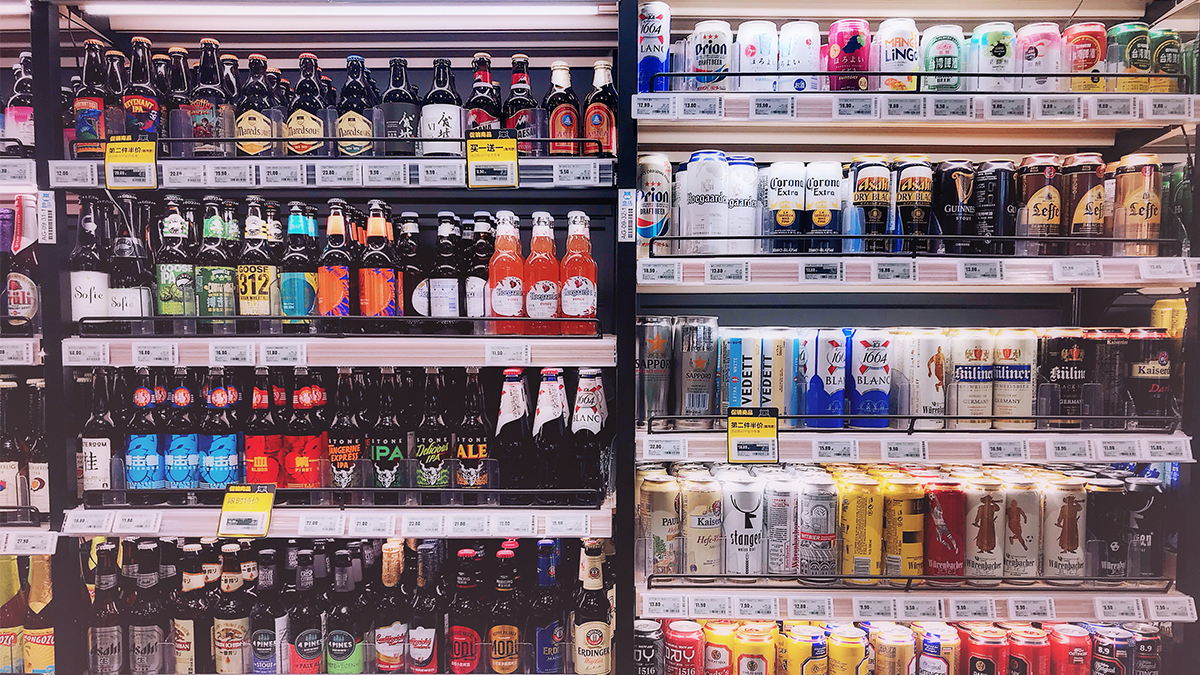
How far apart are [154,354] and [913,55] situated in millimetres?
2419

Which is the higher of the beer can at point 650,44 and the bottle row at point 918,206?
the beer can at point 650,44

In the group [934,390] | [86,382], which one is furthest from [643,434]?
[86,382]

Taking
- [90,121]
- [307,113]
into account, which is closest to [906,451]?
[307,113]

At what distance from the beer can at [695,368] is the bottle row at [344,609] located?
0.57 meters

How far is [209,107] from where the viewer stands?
1.94 metres

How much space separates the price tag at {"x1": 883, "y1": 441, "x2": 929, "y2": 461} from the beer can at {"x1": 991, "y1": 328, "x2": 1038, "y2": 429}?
0.87ft

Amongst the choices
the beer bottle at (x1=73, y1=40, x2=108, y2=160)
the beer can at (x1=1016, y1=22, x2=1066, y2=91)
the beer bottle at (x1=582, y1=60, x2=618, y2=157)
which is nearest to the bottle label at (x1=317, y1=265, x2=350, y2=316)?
the beer bottle at (x1=73, y1=40, x2=108, y2=160)

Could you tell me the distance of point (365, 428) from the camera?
6.72 ft

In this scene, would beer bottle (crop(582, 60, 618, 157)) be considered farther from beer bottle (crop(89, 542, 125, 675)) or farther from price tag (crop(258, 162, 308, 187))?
beer bottle (crop(89, 542, 125, 675))

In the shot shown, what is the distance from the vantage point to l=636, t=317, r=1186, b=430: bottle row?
1.79 meters

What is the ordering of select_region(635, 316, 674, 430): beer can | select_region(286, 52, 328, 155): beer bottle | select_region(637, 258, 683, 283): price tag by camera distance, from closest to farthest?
select_region(637, 258, 683, 283): price tag < select_region(635, 316, 674, 430): beer can < select_region(286, 52, 328, 155): beer bottle

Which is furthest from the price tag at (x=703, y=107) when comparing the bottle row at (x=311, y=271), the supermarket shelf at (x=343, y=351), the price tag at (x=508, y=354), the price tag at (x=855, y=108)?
the price tag at (x=508, y=354)

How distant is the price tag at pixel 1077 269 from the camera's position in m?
1.72

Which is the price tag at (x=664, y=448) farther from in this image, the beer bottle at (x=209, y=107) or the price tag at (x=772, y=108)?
the beer bottle at (x=209, y=107)
